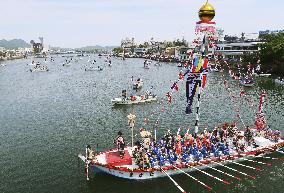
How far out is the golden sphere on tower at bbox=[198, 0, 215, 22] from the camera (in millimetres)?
29688

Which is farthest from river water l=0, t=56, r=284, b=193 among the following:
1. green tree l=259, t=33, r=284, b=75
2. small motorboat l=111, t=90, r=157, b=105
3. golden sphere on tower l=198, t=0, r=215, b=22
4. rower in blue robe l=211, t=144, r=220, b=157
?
green tree l=259, t=33, r=284, b=75

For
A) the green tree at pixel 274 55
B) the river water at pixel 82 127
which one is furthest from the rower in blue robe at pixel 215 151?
the green tree at pixel 274 55

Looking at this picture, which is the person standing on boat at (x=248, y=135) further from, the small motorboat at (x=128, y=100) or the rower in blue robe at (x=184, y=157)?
the small motorboat at (x=128, y=100)

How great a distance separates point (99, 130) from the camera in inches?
1736

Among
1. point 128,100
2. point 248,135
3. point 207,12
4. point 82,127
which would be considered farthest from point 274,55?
point 207,12

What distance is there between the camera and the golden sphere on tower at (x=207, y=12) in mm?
29688

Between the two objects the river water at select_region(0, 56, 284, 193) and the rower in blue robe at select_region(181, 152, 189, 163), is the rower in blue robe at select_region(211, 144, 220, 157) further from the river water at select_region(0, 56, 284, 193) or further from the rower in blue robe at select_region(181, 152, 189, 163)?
the rower in blue robe at select_region(181, 152, 189, 163)

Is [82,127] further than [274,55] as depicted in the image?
No

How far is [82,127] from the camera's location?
45.4m

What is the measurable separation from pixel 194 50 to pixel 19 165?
19658mm

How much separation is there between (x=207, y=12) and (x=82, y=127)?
23.5 meters

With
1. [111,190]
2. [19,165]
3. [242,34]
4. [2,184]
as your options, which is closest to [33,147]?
[19,165]

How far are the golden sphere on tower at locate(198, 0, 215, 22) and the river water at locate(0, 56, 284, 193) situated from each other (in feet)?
45.2

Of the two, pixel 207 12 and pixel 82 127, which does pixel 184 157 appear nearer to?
pixel 207 12
